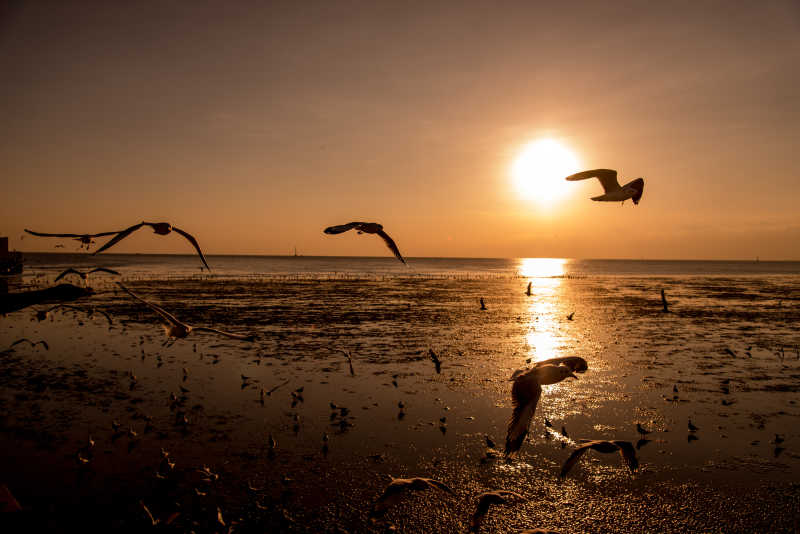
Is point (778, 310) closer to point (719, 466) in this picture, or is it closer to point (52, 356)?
point (719, 466)

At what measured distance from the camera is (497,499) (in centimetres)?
537

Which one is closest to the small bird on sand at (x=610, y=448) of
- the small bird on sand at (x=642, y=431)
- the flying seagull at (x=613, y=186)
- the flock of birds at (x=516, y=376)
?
the flock of birds at (x=516, y=376)

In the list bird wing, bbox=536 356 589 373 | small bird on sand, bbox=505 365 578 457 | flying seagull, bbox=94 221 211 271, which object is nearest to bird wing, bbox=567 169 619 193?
bird wing, bbox=536 356 589 373

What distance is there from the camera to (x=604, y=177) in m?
6.22

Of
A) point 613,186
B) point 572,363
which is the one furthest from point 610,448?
point 613,186

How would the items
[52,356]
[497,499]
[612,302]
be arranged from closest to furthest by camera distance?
[497,499] < [52,356] < [612,302]

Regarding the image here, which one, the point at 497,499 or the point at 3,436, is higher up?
the point at 497,499

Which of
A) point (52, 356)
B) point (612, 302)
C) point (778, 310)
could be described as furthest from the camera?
point (612, 302)

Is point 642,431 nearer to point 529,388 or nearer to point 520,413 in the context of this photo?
point 529,388

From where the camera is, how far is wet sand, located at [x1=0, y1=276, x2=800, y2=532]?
7.27 metres

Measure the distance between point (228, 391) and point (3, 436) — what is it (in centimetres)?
469

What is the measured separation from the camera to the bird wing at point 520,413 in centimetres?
438

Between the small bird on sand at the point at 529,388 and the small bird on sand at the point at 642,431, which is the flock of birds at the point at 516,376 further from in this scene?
the small bird on sand at the point at 642,431

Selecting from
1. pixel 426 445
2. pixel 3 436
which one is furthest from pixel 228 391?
pixel 426 445
